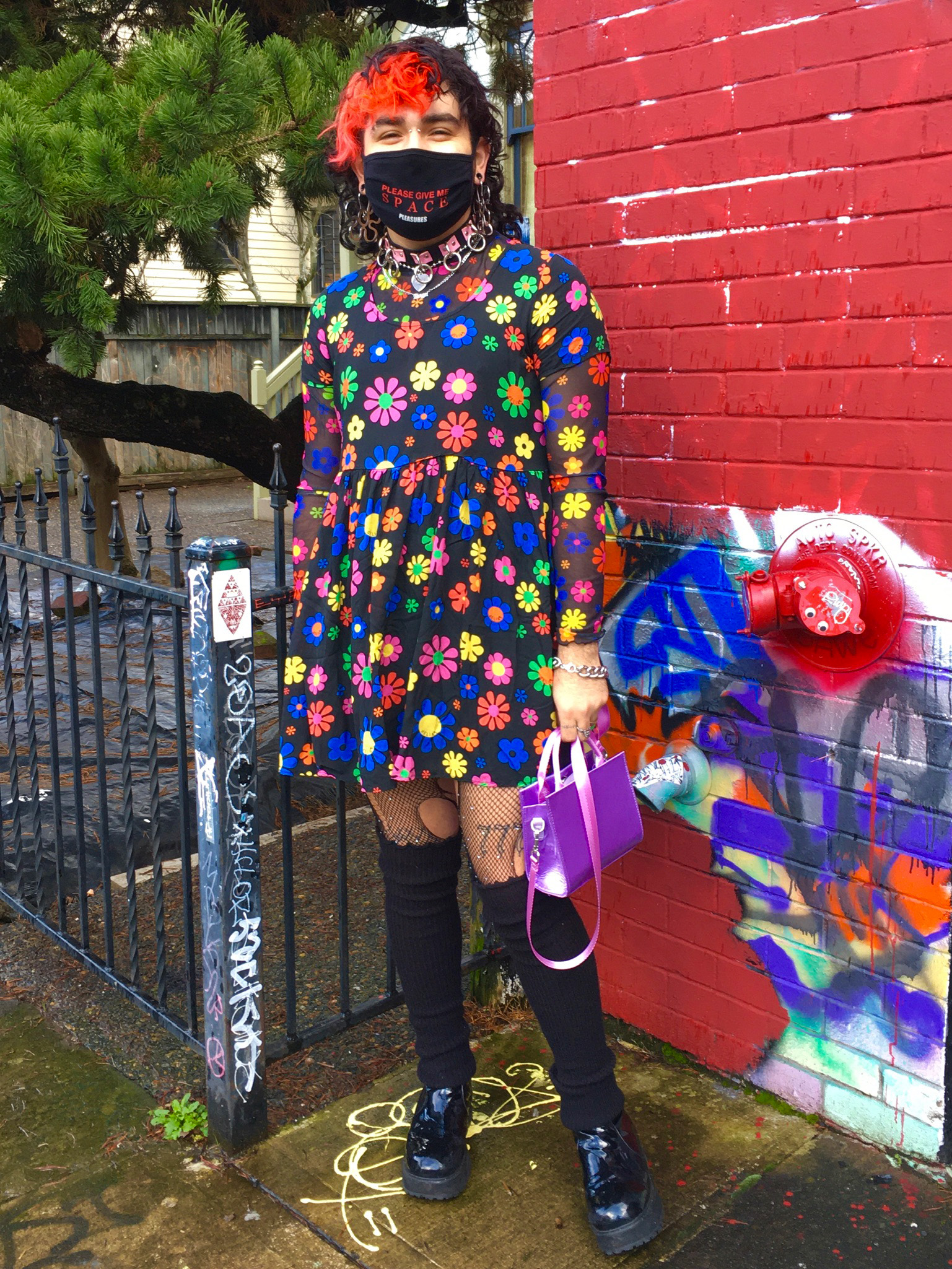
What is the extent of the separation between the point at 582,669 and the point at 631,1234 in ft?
3.40

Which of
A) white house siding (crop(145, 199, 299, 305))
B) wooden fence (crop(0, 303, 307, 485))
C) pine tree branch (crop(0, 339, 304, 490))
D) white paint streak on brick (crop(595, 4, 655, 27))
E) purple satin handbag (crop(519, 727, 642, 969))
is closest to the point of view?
purple satin handbag (crop(519, 727, 642, 969))

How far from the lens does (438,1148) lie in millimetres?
2291

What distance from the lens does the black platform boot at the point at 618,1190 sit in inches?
82.4

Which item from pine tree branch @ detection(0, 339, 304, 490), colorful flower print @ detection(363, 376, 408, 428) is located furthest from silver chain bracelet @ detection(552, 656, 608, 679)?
pine tree branch @ detection(0, 339, 304, 490)

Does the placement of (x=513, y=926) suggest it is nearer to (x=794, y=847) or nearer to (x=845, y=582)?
(x=794, y=847)

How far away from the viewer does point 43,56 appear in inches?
181

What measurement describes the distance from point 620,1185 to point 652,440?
1.51m

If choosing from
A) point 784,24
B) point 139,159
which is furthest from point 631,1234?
point 139,159

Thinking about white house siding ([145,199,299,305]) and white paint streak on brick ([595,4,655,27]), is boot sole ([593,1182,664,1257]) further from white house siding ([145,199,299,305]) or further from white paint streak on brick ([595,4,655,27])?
white house siding ([145,199,299,305])

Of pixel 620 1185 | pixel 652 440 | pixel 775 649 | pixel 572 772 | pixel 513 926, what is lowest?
pixel 620 1185

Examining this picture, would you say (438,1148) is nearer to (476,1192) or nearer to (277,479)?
(476,1192)

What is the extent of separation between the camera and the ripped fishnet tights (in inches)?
84.0

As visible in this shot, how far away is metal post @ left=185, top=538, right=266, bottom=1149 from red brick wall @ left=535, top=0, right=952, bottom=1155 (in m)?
0.90

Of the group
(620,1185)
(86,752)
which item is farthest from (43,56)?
(620,1185)
